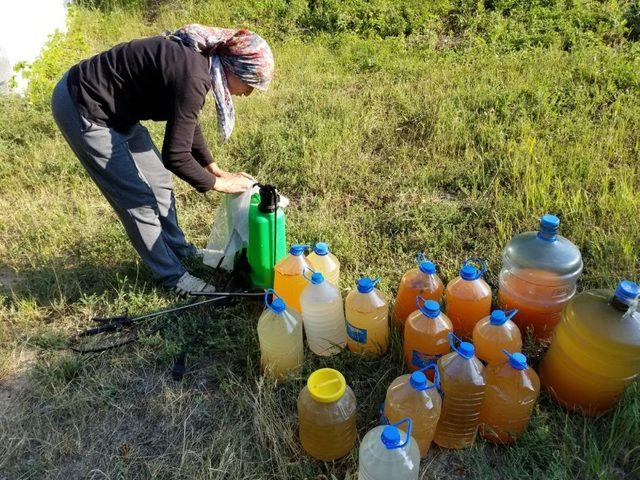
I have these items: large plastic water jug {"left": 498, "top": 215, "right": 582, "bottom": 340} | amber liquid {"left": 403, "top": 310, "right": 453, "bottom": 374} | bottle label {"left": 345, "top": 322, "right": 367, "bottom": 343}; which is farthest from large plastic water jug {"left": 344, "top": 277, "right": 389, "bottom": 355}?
large plastic water jug {"left": 498, "top": 215, "right": 582, "bottom": 340}

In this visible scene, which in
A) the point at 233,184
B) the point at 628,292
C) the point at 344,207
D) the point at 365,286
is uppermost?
the point at 233,184

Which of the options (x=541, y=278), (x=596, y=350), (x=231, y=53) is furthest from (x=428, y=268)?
(x=231, y=53)

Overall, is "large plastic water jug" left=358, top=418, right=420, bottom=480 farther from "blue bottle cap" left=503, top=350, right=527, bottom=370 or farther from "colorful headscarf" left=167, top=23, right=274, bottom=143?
"colorful headscarf" left=167, top=23, right=274, bottom=143

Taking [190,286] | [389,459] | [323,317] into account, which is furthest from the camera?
[190,286]

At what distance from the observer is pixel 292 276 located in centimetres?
293

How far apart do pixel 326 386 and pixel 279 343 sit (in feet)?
1.76

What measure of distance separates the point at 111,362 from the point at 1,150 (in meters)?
3.28

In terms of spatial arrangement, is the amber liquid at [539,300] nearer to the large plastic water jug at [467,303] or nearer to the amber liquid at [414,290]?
the large plastic water jug at [467,303]

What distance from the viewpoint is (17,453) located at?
2535 mm

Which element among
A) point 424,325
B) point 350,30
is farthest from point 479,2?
point 424,325

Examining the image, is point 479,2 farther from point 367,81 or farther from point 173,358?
point 173,358

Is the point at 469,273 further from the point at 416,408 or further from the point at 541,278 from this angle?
the point at 416,408

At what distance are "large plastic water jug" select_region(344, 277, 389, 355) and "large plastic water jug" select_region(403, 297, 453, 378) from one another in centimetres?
21

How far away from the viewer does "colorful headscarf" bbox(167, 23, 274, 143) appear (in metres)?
2.69
